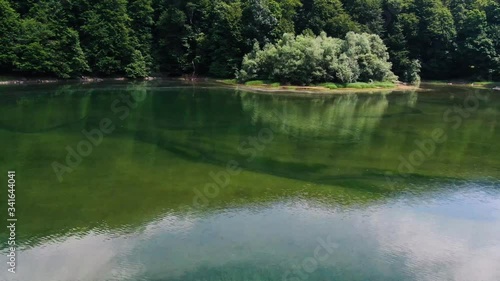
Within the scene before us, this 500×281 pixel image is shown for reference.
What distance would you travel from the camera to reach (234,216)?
14.1m

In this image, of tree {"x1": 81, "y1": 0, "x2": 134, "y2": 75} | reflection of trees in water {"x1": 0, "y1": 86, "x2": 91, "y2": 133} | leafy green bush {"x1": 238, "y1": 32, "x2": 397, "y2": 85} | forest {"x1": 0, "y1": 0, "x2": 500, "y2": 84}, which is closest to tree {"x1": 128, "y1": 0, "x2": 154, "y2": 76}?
forest {"x1": 0, "y1": 0, "x2": 500, "y2": 84}

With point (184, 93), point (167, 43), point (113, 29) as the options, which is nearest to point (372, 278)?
point (184, 93)

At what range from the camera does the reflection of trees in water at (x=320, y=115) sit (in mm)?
27078

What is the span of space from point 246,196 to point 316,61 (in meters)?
37.4

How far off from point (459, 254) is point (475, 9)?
66.4m

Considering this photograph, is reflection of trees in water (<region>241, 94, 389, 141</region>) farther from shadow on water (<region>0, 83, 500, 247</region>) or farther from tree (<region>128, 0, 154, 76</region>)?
tree (<region>128, 0, 154, 76</region>)

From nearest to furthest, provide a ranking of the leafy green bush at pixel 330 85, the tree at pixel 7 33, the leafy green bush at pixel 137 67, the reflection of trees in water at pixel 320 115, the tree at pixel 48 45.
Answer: the reflection of trees in water at pixel 320 115 < the tree at pixel 7 33 < the tree at pixel 48 45 < the leafy green bush at pixel 330 85 < the leafy green bush at pixel 137 67

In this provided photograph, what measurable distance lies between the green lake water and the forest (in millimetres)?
21537

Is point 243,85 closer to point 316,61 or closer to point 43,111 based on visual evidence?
point 316,61

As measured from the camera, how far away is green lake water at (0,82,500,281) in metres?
11.3

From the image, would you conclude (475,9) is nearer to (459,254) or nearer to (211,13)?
(211,13)

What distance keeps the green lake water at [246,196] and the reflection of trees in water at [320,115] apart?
0.29 m

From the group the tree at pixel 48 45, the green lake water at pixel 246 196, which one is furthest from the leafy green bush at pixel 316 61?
the green lake water at pixel 246 196

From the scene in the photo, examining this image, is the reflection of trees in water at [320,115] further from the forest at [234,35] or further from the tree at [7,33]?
the tree at [7,33]
